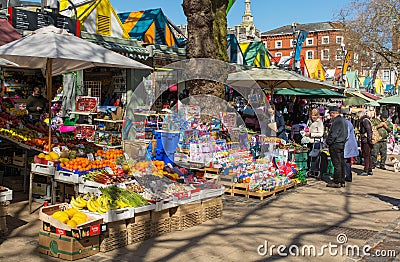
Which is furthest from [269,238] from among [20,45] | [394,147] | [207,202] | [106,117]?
[394,147]

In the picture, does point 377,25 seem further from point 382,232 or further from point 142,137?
point 382,232

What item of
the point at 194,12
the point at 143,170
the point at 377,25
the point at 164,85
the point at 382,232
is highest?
the point at 377,25

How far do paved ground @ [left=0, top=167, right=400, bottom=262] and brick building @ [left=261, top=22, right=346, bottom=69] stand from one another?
65.9 metres

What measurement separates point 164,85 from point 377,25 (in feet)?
64.4

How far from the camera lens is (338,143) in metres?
9.87

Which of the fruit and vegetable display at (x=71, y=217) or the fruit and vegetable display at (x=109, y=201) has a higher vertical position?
the fruit and vegetable display at (x=109, y=201)

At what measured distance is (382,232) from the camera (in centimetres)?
640

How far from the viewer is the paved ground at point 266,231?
516 centimetres

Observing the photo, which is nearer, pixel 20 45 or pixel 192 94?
pixel 20 45


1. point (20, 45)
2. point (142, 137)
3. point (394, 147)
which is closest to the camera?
point (20, 45)

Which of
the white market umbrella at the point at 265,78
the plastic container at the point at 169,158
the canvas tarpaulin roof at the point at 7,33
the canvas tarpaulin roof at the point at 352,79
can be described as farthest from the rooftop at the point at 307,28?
the canvas tarpaulin roof at the point at 7,33

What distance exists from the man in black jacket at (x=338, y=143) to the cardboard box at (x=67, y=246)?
6.44 meters

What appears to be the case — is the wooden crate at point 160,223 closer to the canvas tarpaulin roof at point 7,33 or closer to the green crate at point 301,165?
the canvas tarpaulin roof at point 7,33

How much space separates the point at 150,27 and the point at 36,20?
4.75 meters
